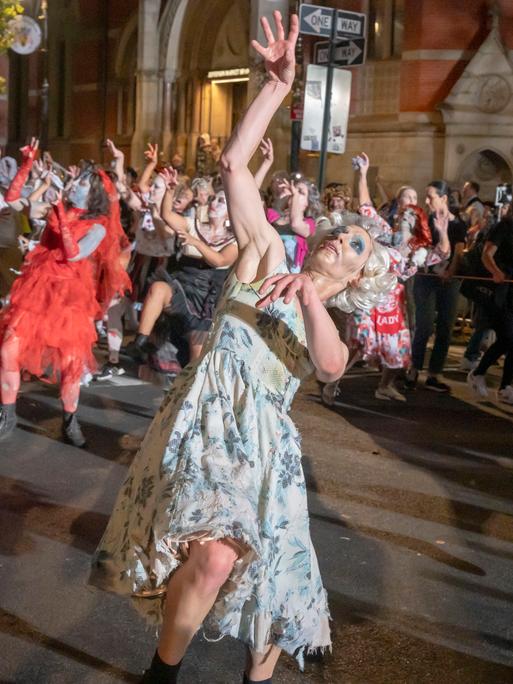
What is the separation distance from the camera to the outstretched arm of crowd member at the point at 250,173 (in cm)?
367

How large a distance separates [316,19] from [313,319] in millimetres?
11712

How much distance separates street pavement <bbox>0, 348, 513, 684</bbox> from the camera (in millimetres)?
4309

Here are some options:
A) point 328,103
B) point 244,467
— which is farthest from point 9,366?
point 328,103

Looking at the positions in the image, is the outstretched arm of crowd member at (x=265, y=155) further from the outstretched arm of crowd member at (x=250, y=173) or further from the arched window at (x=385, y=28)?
the arched window at (x=385, y=28)

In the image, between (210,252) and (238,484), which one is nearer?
→ (238,484)

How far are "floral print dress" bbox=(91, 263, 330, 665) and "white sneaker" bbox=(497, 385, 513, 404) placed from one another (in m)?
6.85

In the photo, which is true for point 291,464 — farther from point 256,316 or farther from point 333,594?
point 333,594

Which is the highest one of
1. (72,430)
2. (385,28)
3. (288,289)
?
(385,28)

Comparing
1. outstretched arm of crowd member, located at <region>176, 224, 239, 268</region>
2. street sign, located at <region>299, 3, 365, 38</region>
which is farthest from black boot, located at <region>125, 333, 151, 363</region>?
street sign, located at <region>299, 3, 365, 38</region>

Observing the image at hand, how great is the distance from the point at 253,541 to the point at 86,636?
4.65ft

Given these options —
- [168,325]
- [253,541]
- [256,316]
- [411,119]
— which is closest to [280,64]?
[256,316]

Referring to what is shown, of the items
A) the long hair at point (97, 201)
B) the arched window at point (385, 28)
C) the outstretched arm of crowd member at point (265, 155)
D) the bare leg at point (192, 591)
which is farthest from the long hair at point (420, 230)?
the arched window at point (385, 28)

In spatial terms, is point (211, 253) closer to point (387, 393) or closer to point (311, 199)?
point (311, 199)

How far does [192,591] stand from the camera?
11.1 feet
